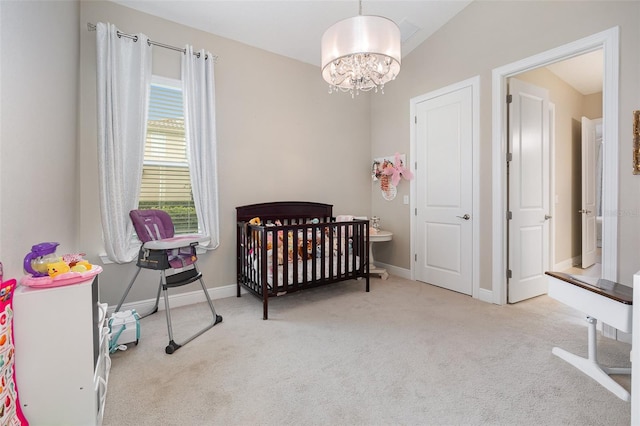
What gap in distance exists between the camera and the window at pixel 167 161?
268 centimetres

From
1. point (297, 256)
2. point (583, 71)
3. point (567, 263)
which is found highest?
point (583, 71)

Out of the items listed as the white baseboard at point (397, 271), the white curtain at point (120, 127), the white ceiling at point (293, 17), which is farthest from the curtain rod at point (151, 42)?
the white baseboard at point (397, 271)

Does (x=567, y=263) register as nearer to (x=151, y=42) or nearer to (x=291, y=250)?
(x=291, y=250)

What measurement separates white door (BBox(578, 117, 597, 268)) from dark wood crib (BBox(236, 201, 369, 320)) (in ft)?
10.4

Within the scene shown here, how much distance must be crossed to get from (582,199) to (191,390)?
16.3 ft

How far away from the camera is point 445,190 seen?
3297 millimetres

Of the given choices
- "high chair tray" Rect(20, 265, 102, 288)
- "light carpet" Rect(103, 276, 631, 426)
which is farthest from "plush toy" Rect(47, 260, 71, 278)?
"light carpet" Rect(103, 276, 631, 426)

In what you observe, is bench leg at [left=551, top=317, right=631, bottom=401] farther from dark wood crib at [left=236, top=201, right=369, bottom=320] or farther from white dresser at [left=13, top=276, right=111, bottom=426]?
white dresser at [left=13, top=276, right=111, bottom=426]

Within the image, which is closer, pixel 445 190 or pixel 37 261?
pixel 37 261

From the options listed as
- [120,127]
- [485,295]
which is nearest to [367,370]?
[485,295]

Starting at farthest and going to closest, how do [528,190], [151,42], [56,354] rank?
[528,190] < [151,42] < [56,354]

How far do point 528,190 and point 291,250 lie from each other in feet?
8.19

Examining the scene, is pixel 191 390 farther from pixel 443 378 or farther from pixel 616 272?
pixel 616 272

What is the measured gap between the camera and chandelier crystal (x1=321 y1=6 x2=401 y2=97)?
1827 mm
